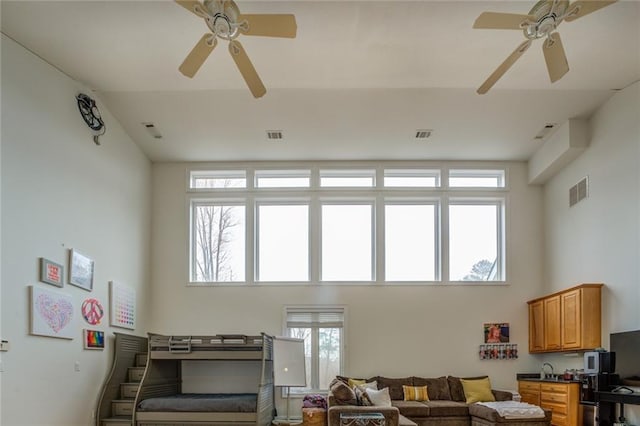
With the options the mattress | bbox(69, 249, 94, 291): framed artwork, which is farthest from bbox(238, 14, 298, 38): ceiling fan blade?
the mattress

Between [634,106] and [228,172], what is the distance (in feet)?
21.5

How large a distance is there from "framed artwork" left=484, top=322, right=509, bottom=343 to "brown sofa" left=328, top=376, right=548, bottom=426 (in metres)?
0.92

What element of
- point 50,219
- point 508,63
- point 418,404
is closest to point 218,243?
point 50,219

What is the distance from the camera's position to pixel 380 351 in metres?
10.3

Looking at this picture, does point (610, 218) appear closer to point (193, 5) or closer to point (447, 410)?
point (447, 410)

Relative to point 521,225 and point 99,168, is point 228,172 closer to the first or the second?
point 99,168

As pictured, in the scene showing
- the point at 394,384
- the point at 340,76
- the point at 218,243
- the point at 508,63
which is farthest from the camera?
the point at 218,243

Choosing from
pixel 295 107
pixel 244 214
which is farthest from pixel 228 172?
pixel 295 107

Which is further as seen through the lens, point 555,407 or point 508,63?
point 555,407

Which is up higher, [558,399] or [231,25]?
[231,25]

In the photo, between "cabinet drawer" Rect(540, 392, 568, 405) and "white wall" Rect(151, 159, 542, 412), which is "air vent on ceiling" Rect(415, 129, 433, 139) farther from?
"cabinet drawer" Rect(540, 392, 568, 405)

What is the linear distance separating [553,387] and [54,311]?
6.74 metres

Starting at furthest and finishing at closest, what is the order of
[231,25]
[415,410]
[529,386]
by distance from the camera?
[529,386] → [415,410] → [231,25]

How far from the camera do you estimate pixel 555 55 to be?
5688 millimetres
